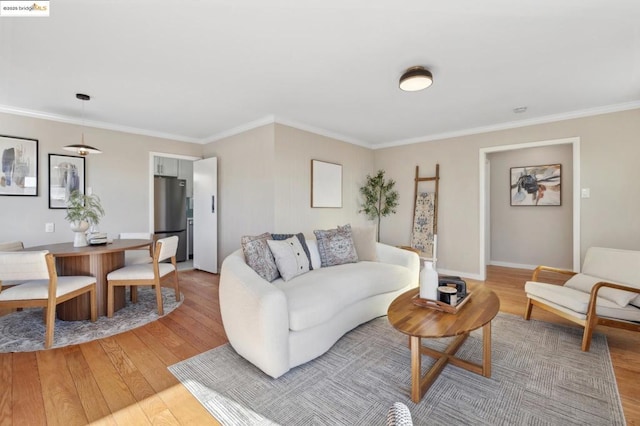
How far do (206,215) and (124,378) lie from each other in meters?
3.40

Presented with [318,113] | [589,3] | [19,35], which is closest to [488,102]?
[589,3]

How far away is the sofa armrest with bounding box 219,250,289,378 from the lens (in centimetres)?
189

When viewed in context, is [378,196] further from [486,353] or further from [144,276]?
[144,276]

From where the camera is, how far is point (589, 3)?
181cm

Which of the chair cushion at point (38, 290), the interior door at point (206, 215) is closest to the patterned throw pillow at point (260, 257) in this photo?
the chair cushion at point (38, 290)

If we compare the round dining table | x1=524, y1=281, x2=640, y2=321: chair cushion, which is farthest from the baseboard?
the round dining table

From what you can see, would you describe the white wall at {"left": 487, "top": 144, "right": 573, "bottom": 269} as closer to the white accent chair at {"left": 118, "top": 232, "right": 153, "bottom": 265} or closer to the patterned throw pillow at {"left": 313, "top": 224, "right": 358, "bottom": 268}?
the patterned throw pillow at {"left": 313, "top": 224, "right": 358, "bottom": 268}

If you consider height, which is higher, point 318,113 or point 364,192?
point 318,113

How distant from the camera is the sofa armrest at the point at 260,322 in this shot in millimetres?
1889

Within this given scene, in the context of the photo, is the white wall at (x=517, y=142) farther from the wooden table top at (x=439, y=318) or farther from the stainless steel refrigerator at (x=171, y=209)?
the stainless steel refrigerator at (x=171, y=209)

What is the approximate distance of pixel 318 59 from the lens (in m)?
2.49

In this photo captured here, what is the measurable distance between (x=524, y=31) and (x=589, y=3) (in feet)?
1.17

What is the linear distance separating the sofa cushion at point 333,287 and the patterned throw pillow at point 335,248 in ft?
0.34

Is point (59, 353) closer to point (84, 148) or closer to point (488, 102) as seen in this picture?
point (84, 148)
